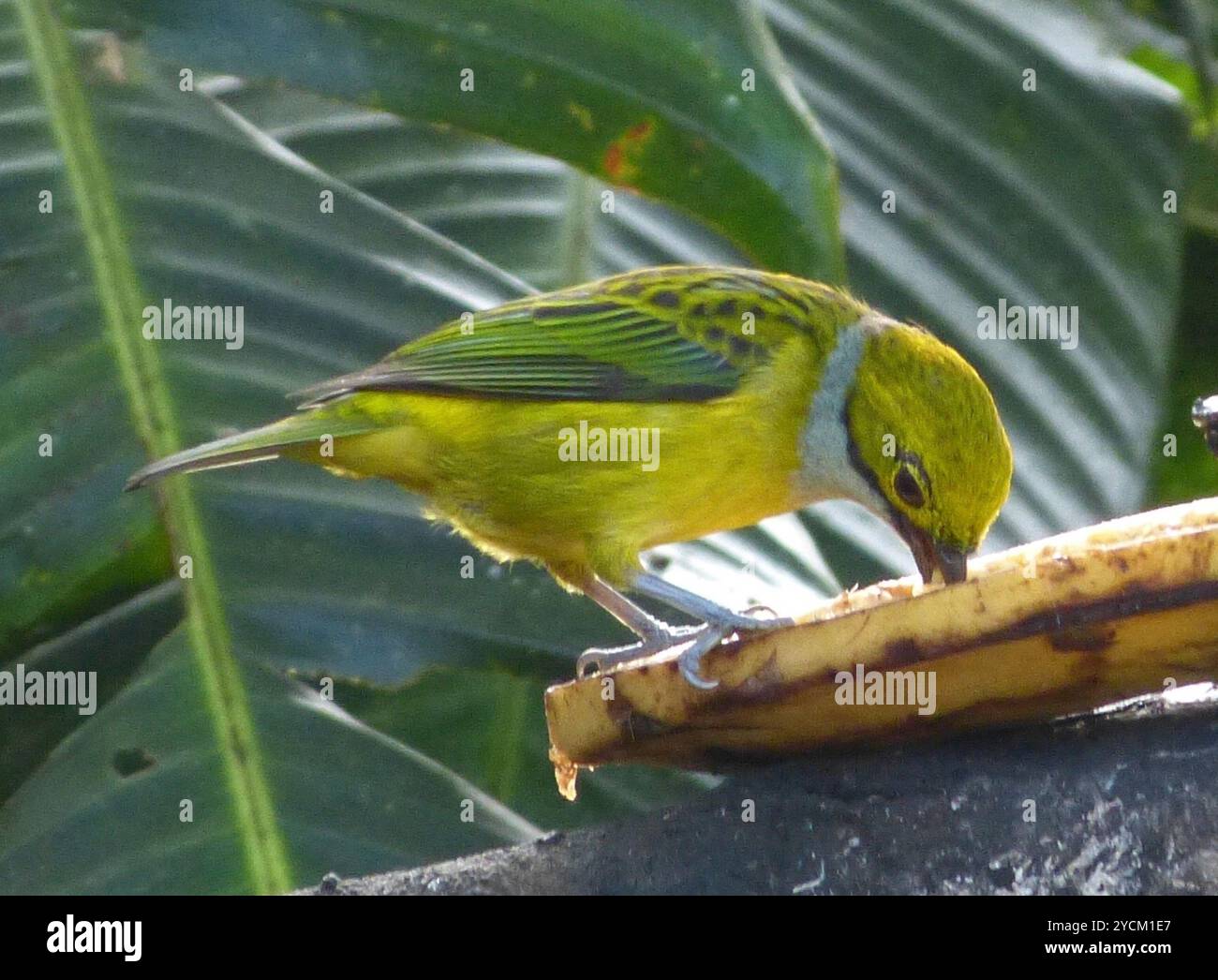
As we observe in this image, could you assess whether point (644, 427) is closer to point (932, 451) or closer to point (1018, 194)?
point (932, 451)

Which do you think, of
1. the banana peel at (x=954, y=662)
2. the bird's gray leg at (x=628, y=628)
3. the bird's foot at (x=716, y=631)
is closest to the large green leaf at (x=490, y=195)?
the bird's gray leg at (x=628, y=628)

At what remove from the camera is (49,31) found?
3.48 m

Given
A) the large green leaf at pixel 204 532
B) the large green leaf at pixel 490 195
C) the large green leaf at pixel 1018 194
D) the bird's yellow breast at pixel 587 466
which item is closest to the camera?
the large green leaf at pixel 204 532

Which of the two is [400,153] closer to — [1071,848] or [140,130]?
[140,130]

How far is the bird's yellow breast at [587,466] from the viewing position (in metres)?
3.34

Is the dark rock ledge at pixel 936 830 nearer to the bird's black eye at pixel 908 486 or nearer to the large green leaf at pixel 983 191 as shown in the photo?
the bird's black eye at pixel 908 486

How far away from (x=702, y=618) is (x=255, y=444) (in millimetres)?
872

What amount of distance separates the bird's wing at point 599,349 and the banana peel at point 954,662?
3.29 ft

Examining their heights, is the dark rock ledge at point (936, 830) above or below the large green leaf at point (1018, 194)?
below

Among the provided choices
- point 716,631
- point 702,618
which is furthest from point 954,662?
point 702,618

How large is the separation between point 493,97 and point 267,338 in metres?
0.67

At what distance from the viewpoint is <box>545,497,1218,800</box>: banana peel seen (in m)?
2.16

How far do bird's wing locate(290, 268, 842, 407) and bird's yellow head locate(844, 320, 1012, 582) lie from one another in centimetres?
36

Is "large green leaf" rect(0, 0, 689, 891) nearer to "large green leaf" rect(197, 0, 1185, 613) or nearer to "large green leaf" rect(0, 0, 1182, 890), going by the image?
"large green leaf" rect(0, 0, 1182, 890)
